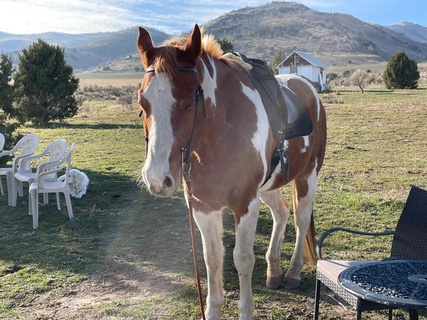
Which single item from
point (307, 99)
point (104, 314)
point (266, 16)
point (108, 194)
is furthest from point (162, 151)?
point (266, 16)

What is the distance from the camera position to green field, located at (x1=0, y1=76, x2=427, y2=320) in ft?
11.5

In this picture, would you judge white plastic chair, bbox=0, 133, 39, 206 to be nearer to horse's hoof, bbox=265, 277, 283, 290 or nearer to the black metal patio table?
horse's hoof, bbox=265, 277, 283, 290

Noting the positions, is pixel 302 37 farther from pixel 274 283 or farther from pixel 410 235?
pixel 410 235

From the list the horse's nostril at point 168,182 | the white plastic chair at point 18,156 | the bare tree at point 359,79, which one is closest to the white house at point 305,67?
the bare tree at point 359,79

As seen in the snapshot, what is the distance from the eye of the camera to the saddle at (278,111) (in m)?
3.10

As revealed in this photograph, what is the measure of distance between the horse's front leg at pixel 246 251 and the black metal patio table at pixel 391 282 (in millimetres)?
783

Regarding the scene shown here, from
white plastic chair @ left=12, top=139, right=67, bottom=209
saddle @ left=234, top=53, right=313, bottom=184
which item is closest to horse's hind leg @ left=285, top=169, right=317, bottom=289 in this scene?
saddle @ left=234, top=53, right=313, bottom=184

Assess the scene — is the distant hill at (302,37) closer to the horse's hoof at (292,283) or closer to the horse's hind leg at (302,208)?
the horse's hind leg at (302,208)

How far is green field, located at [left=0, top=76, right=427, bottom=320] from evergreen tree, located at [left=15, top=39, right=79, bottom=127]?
977cm

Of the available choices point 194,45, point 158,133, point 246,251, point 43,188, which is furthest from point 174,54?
point 43,188

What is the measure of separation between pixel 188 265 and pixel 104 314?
1.16 meters

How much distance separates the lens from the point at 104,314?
3.36m

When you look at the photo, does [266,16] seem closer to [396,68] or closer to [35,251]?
[396,68]

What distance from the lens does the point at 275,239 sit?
13.1 ft
